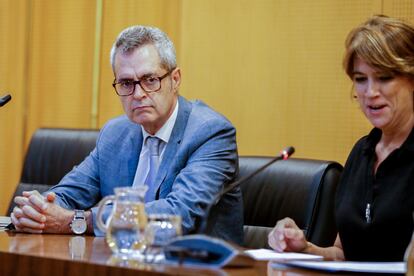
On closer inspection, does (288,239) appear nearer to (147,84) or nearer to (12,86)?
(147,84)

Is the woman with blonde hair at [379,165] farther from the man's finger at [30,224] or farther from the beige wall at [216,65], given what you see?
the beige wall at [216,65]

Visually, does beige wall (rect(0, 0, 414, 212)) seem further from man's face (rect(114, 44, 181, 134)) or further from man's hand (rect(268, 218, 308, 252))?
man's hand (rect(268, 218, 308, 252))

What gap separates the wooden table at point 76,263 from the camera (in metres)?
1.83

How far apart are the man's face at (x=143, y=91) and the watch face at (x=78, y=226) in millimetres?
504

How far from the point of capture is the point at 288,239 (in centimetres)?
245

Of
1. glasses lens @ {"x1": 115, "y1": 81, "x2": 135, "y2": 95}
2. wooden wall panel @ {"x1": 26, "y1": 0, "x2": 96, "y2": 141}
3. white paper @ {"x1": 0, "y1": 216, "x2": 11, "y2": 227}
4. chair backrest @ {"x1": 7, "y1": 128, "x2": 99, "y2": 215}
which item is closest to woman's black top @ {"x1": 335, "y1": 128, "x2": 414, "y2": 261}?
glasses lens @ {"x1": 115, "y1": 81, "x2": 135, "y2": 95}

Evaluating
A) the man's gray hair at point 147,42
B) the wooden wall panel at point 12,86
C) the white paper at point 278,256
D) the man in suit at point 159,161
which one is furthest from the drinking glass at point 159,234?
the wooden wall panel at point 12,86

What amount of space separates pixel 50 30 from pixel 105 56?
0.50 m

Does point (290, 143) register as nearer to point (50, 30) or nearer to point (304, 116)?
point (304, 116)

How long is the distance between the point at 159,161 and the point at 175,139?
11 cm

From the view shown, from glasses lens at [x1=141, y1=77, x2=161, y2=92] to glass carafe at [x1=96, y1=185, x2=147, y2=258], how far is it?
1091 millimetres

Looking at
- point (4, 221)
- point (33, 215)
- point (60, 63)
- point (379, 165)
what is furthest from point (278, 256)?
point (60, 63)

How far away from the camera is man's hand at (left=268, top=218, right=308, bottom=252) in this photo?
2.43m

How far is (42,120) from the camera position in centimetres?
515
